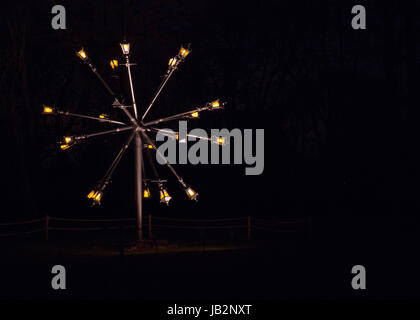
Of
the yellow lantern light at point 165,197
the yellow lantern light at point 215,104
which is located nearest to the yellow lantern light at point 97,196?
the yellow lantern light at point 165,197

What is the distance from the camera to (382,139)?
38.3 metres

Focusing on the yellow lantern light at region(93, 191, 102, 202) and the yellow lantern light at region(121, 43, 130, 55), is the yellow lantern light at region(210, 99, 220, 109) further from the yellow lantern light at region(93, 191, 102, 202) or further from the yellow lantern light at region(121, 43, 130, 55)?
the yellow lantern light at region(93, 191, 102, 202)

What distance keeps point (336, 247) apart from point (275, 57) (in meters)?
19.6

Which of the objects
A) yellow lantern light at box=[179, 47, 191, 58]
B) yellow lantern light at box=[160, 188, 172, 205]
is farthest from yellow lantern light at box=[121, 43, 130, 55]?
yellow lantern light at box=[160, 188, 172, 205]

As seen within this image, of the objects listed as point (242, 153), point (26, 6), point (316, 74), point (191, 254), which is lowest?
point (191, 254)

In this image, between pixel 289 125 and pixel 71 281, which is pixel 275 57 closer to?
pixel 289 125

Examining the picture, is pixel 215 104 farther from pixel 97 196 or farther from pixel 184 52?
pixel 97 196

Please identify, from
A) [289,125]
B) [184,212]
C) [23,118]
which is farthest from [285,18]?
[23,118]

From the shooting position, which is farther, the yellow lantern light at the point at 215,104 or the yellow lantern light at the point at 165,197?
the yellow lantern light at the point at 165,197

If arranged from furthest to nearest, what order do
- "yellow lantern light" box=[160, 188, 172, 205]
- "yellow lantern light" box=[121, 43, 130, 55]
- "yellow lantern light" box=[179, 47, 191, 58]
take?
"yellow lantern light" box=[121, 43, 130, 55]
"yellow lantern light" box=[160, 188, 172, 205]
"yellow lantern light" box=[179, 47, 191, 58]

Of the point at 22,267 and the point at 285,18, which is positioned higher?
the point at 285,18

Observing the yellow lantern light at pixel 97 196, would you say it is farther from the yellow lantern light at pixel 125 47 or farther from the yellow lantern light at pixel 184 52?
the yellow lantern light at pixel 184 52

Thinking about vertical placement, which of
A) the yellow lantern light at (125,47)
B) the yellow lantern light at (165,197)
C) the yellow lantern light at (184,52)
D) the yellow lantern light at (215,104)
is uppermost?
the yellow lantern light at (125,47)

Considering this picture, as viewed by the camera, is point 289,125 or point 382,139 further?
point 289,125
